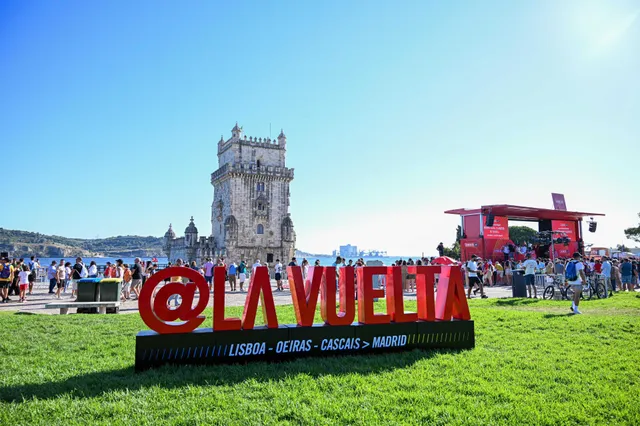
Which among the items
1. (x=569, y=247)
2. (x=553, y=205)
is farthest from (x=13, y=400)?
(x=553, y=205)

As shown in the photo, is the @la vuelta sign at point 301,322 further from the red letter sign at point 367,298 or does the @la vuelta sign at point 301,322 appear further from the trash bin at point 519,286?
the trash bin at point 519,286

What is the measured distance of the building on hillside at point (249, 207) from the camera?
48562 mm

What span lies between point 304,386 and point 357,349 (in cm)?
220

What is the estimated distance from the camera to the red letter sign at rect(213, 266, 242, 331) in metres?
7.19

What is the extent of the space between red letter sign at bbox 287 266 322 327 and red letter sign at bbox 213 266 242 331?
3.72ft

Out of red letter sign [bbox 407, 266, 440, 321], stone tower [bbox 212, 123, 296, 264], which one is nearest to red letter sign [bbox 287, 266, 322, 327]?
red letter sign [bbox 407, 266, 440, 321]

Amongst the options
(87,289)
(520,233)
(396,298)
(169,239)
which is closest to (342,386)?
(396,298)

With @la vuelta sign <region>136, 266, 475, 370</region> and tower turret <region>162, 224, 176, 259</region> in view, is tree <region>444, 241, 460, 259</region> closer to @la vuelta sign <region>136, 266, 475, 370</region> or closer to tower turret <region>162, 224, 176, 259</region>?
tower turret <region>162, 224, 176, 259</region>

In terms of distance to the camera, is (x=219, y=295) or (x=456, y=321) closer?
(x=219, y=295)

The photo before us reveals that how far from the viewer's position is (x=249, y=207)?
49344 millimetres

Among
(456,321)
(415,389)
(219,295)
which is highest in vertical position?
(219,295)

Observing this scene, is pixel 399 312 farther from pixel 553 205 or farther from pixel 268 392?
pixel 553 205

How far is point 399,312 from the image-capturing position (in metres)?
8.29

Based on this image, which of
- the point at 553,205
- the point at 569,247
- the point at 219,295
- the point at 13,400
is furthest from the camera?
the point at 553,205
